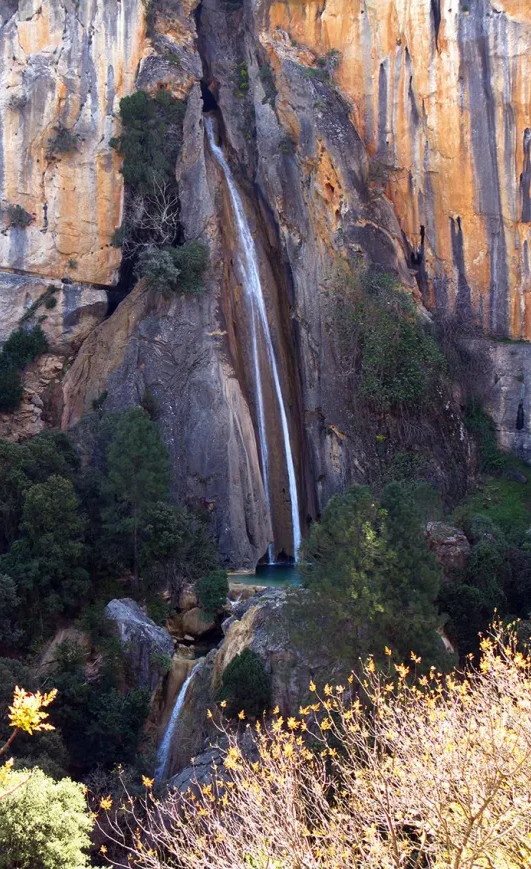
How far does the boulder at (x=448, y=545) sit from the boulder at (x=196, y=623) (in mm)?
6401

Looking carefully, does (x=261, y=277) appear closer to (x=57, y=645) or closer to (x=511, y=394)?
(x=511, y=394)

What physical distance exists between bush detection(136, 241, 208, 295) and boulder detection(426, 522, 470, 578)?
1354cm

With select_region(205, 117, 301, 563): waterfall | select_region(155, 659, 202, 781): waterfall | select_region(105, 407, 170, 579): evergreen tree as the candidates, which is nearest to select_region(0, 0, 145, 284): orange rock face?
select_region(205, 117, 301, 563): waterfall

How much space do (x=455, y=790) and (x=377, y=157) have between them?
29.3m

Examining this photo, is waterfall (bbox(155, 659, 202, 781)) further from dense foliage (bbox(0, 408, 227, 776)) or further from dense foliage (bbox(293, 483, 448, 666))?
dense foliage (bbox(293, 483, 448, 666))

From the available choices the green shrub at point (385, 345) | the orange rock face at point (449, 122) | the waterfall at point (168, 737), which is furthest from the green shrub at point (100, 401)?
the waterfall at point (168, 737)

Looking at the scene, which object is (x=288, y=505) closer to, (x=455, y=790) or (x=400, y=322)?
(x=400, y=322)

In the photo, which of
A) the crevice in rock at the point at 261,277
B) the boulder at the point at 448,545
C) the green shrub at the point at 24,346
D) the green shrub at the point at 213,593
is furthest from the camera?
the green shrub at the point at 24,346

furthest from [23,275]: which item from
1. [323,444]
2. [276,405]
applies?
[323,444]

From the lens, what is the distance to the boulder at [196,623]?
928 inches

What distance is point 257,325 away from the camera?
3294cm

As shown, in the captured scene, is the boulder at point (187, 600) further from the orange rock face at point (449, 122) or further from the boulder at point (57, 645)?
the orange rock face at point (449, 122)

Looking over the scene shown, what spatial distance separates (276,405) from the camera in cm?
3228

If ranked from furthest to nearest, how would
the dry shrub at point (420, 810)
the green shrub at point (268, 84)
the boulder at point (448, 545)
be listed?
1. the green shrub at point (268, 84)
2. the boulder at point (448, 545)
3. the dry shrub at point (420, 810)
